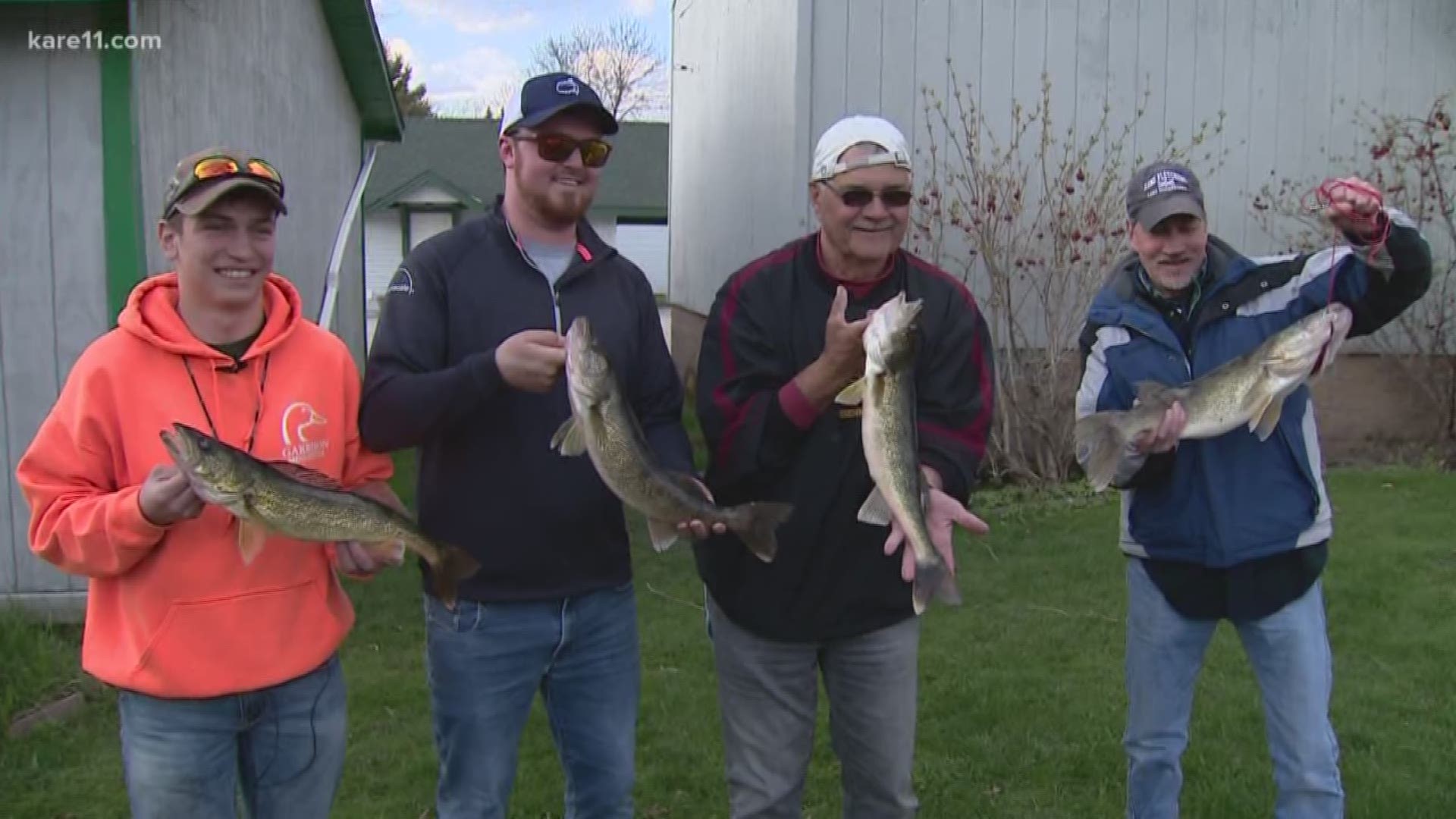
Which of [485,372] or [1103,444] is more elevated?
[485,372]

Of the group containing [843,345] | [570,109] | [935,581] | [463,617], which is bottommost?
[463,617]

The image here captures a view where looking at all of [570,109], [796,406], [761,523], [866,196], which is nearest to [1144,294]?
[866,196]

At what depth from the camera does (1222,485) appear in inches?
153

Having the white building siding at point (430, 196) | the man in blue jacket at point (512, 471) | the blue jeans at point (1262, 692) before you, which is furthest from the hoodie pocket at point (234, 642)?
the white building siding at point (430, 196)

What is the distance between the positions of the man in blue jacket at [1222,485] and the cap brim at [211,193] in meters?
2.72

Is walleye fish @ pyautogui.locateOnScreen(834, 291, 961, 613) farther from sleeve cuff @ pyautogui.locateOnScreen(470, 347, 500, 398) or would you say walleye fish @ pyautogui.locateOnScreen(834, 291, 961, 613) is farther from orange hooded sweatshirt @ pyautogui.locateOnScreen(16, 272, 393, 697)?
orange hooded sweatshirt @ pyautogui.locateOnScreen(16, 272, 393, 697)

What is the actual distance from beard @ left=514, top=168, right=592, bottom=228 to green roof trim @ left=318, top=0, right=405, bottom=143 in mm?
10288

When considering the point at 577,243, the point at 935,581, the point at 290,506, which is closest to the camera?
the point at 290,506

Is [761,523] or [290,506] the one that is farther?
[761,523]

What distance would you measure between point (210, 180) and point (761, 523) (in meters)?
1.73

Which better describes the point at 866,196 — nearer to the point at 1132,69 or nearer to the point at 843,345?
the point at 843,345

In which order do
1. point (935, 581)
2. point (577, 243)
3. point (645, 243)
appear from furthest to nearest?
point (645, 243)
point (577, 243)
point (935, 581)

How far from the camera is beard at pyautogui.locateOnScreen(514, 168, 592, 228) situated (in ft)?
11.6

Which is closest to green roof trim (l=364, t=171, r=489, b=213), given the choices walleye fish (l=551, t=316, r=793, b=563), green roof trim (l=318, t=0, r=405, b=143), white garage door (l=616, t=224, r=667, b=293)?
white garage door (l=616, t=224, r=667, b=293)
